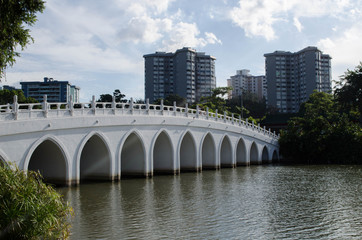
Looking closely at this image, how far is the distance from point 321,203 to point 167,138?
42.6ft

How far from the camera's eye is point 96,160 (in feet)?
72.2

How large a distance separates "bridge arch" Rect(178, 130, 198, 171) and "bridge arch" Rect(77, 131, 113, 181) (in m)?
7.95

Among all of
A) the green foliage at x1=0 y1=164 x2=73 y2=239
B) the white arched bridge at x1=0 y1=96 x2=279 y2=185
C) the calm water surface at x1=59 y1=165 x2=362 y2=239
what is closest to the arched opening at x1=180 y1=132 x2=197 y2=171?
the white arched bridge at x1=0 y1=96 x2=279 y2=185

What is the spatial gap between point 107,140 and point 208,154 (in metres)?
12.3

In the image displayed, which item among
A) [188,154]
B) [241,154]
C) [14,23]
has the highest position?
A: [14,23]

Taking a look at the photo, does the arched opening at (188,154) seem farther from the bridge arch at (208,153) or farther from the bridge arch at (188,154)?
the bridge arch at (208,153)

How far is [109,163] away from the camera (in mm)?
21078

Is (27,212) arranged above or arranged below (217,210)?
above

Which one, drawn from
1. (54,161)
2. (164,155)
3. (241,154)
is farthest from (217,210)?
(241,154)

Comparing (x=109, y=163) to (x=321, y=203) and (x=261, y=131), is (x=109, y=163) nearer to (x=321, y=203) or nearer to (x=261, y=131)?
(x=321, y=203)

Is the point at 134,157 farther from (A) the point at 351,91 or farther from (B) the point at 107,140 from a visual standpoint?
(A) the point at 351,91

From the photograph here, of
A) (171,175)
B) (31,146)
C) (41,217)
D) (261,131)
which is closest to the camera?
(41,217)

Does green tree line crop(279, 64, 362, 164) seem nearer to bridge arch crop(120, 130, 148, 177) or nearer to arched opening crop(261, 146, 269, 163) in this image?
arched opening crop(261, 146, 269, 163)

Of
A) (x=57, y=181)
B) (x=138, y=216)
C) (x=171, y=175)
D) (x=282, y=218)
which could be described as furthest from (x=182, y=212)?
(x=171, y=175)
